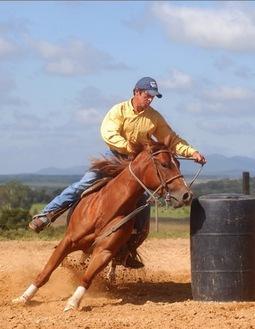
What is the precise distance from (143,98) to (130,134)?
43 centimetres

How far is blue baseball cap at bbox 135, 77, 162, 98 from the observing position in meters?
9.83

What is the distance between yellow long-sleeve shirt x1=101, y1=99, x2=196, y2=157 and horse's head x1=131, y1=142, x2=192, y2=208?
23cm

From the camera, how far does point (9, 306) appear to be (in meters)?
9.60

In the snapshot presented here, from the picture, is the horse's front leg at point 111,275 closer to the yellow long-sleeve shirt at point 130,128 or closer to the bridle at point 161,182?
the yellow long-sleeve shirt at point 130,128

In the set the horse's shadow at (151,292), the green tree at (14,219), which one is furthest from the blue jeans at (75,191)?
the green tree at (14,219)

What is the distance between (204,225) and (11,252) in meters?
6.91

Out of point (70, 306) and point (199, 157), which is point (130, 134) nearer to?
point (199, 157)

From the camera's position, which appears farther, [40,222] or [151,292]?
[151,292]

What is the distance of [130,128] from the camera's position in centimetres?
1003

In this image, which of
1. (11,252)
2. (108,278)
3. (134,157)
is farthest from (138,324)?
(11,252)

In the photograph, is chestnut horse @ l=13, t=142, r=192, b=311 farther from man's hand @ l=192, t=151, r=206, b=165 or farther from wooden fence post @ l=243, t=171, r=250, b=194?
wooden fence post @ l=243, t=171, r=250, b=194

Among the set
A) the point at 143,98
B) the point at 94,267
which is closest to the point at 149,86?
the point at 143,98

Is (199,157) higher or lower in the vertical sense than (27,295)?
higher

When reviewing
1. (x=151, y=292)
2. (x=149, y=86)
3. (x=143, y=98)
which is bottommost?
(x=151, y=292)
